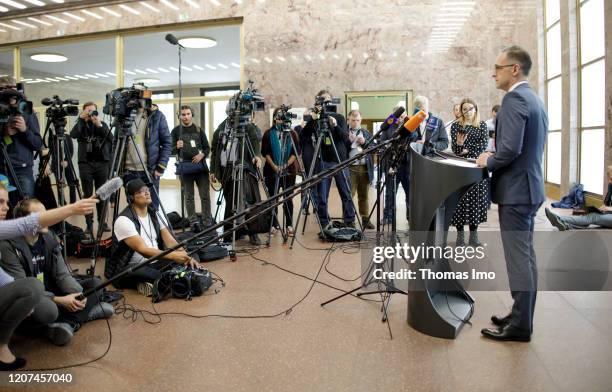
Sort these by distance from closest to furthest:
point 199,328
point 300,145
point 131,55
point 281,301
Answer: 1. point 199,328
2. point 281,301
3. point 300,145
4. point 131,55

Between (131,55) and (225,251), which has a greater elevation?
(131,55)

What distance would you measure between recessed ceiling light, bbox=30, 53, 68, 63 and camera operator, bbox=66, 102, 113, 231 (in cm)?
769

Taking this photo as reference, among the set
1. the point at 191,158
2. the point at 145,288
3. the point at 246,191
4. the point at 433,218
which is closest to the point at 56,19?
the point at 191,158

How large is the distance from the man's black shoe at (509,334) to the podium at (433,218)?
0.18m

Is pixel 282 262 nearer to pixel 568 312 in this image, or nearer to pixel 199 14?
pixel 568 312

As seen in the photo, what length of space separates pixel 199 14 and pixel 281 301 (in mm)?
8685

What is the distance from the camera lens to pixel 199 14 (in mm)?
10320

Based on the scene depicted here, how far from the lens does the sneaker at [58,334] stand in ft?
8.21

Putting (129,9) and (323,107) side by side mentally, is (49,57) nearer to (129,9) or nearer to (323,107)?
(129,9)

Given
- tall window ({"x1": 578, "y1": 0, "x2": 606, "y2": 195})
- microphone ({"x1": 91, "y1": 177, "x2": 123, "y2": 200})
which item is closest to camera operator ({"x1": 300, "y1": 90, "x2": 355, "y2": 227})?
microphone ({"x1": 91, "y1": 177, "x2": 123, "y2": 200})

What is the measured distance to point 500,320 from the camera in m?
2.69

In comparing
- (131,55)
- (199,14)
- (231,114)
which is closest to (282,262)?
(231,114)

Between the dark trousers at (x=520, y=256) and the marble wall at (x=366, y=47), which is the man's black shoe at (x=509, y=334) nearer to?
the dark trousers at (x=520, y=256)

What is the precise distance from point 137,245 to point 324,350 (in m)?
1.66
